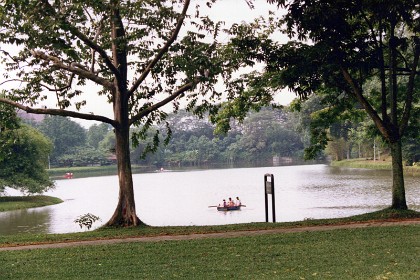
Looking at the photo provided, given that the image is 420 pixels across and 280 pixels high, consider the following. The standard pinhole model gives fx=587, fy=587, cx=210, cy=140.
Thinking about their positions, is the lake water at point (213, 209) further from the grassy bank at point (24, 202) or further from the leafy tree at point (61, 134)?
the leafy tree at point (61, 134)

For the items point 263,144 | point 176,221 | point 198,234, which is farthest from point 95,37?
point 263,144

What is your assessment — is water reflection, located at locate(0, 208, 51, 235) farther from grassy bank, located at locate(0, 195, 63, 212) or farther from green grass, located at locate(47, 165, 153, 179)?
green grass, located at locate(47, 165, 153, 179)

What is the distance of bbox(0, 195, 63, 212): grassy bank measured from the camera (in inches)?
1689

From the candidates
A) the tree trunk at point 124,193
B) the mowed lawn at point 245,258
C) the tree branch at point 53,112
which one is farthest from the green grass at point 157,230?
the tree branch at point 53,112

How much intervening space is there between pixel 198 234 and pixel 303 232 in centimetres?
265

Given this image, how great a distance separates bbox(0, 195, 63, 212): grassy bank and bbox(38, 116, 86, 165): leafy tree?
6521 cm

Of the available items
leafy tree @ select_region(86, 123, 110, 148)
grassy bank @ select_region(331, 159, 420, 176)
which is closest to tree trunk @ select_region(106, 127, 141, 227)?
grassy bank @ select_region(331, 159, 420, 176)

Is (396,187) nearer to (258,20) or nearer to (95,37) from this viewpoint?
(258,20)

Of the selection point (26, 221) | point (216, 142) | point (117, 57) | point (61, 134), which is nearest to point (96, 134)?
point (61, 134)

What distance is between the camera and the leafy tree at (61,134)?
114m

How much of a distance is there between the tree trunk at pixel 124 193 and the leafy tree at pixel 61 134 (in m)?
96.5

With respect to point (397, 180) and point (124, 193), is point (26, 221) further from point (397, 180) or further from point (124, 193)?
point (397, 180)

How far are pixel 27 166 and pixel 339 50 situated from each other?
35735 millimetres

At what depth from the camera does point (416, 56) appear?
60.0 ft
